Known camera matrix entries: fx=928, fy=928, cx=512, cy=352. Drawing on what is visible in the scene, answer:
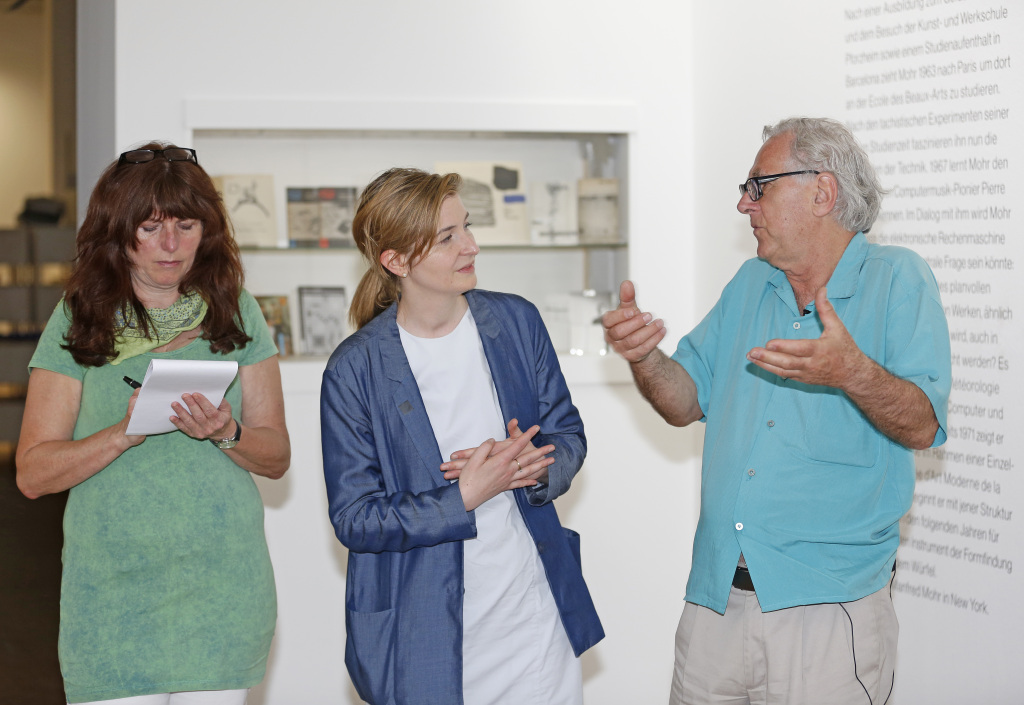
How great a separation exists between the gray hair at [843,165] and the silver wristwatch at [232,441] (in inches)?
58.5

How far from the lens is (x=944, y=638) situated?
9.59ft

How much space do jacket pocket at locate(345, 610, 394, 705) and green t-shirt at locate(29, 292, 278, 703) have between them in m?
0.34

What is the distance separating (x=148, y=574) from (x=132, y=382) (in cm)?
46

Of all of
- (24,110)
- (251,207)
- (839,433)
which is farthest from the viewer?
(24,110)

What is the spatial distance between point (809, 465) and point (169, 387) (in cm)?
145

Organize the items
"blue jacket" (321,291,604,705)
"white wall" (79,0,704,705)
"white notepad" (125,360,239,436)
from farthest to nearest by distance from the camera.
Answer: "white wall" (79,0,704,705), "blue jacket" (321,291,604,705), "white notepad" (125,360,239,436)

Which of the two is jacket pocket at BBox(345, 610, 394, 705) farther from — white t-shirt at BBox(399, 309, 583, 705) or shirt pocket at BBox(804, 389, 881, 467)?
shirt pocket at BBox(804, 389, 881, 467)

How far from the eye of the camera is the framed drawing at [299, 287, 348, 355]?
4.21 m

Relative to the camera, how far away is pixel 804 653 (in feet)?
7.02

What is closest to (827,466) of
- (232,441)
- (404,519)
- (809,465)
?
(809,465)

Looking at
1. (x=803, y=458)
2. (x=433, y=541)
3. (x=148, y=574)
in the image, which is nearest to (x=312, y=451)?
(x=148, y=574)

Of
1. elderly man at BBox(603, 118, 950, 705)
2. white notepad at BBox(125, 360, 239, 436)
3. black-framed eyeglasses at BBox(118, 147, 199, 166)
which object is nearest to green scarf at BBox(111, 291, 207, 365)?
white notepad at BBox(125, 360, 239, 436)

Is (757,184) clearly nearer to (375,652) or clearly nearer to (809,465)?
(809,465)

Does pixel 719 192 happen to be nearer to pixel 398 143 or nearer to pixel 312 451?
pixel 398 143
